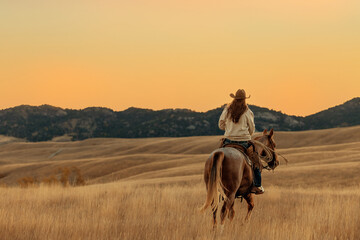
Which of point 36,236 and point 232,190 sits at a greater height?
point 232,190

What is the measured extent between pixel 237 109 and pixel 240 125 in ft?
1.14

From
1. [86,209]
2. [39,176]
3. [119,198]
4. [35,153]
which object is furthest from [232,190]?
[35,153]

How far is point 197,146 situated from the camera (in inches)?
3435

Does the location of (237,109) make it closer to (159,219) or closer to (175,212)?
(159,219)

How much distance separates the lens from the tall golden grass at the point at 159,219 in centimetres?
736

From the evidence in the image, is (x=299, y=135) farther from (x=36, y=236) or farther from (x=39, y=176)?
(x=36, y=236)

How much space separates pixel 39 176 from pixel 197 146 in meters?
37.0

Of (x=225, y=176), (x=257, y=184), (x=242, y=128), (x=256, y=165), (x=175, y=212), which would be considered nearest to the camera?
(x=225, y=176)

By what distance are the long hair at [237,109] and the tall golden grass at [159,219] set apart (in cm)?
220

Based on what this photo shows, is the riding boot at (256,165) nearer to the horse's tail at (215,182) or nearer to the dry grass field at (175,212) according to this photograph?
the dry grass field at (175,212)

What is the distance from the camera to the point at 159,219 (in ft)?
28.6

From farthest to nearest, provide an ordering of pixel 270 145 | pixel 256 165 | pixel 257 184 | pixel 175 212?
1. pixel 175 212
2. pixel 270 145
3. pixel 256 165
4. pixel 257 184

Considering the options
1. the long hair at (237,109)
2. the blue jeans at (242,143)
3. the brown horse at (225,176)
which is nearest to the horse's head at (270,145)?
the blue jeans at (242,143)

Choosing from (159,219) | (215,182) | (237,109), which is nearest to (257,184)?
(215,182)
